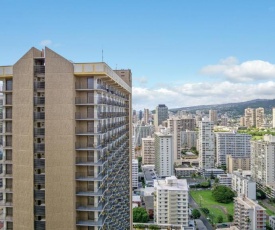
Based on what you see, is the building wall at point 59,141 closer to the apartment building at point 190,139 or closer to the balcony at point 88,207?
the balcony at point 88,207

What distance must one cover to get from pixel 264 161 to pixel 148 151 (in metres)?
13.5

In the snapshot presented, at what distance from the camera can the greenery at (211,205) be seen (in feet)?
67.6

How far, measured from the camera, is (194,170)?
32.3m

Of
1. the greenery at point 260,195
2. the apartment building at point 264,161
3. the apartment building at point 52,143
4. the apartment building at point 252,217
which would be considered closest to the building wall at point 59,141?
the apartment building at point 52,143

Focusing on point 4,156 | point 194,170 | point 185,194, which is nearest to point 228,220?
point 185,194

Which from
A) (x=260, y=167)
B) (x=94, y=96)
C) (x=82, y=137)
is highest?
(x=94, y=96)

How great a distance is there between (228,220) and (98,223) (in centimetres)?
1553

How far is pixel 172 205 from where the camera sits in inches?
680

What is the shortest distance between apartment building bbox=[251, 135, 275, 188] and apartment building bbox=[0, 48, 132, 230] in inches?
874

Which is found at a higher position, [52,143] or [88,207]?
[52,143]

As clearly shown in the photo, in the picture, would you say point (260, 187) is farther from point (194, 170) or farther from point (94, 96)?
point (94, 96)

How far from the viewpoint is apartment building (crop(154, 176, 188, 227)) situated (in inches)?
676

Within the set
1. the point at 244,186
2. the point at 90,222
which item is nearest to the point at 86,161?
the point at 90,222

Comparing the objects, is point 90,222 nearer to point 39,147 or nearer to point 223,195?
point 39,147
